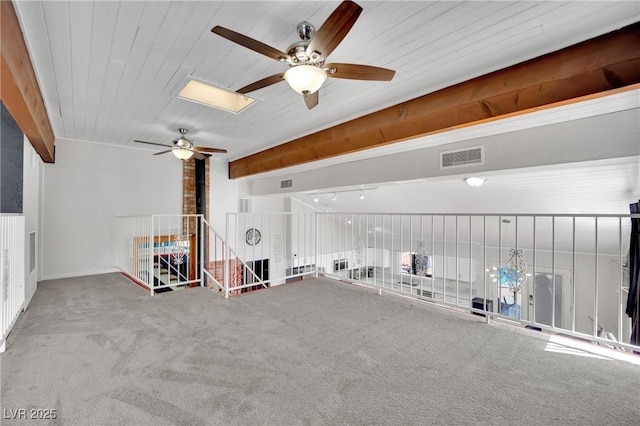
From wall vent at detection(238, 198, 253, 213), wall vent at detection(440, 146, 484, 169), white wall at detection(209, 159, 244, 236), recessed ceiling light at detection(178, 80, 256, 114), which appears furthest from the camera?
wall vent at detection(238, 198, 253, 213)

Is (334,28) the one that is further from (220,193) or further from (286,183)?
(220,193)

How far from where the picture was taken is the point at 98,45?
7.34 feet

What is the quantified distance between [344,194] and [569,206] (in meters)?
4.62

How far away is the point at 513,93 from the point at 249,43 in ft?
7.58

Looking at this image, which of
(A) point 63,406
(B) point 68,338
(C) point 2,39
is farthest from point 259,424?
(C) point 2,39

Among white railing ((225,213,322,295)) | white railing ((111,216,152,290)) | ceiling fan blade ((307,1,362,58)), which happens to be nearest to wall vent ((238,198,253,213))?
white railing ((225,213,322,295))

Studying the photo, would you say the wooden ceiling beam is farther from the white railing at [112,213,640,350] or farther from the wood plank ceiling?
the white railing at [112,213,640,350]

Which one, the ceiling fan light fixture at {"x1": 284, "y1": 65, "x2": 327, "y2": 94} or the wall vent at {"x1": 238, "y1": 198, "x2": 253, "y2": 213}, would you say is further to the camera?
the wall vent at {"x1": 238, "y1": 198, "x2": 253, "y2": 213}

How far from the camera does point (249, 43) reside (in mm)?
1724

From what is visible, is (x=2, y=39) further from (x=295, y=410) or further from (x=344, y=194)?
(x=344, y=194)

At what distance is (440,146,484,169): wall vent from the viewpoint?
12.1 feet

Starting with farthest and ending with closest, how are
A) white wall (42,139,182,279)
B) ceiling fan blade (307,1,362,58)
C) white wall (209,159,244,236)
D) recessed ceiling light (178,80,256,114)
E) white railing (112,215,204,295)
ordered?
white wall (209,159,244,236) → white wall (42,139,182,279) → white railing (112,215,204,295) → recessed ceiling light (178,80,256,114) → ceiling fan blade (307,1,362,58)

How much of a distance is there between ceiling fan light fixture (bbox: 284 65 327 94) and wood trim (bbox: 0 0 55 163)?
173 cm

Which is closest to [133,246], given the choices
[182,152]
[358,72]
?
[182,152]
